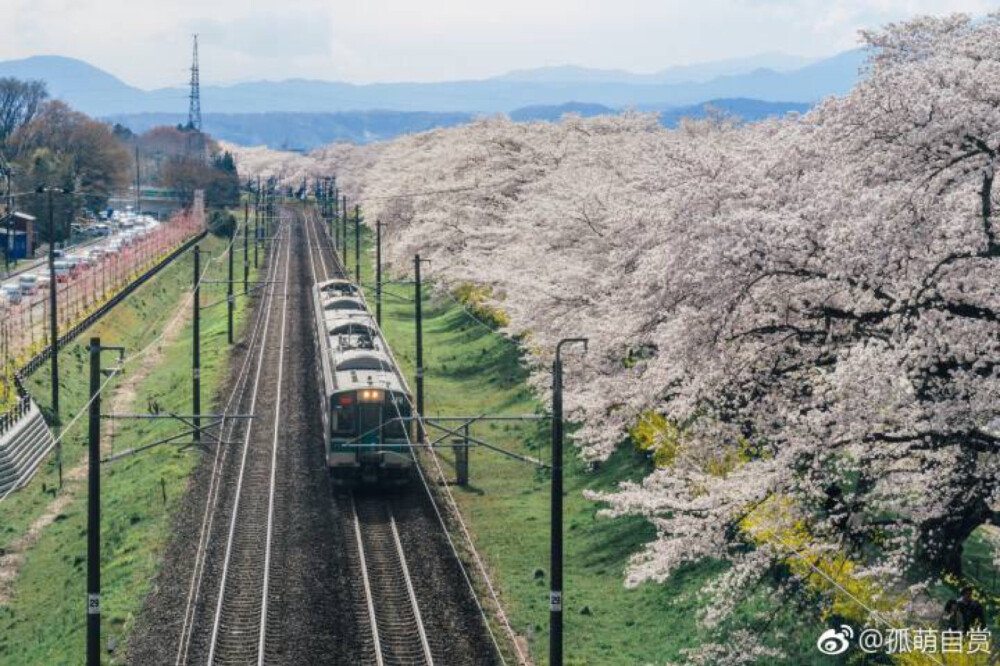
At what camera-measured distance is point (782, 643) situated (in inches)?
807

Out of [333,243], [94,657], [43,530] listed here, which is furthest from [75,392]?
[333,243]

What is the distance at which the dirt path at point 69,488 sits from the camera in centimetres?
3022

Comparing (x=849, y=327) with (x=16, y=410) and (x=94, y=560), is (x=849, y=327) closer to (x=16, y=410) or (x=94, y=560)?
(x=94, y=560)

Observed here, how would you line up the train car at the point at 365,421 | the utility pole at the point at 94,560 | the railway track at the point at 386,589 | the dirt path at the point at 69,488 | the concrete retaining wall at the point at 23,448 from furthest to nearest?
the concrete retaining wall at the point at 23,448 < the train car at the point at 365,421 < the dirt path at the point at 69,488 < the railway track at the point at 386,589 < the utility pole at the point at 94,560

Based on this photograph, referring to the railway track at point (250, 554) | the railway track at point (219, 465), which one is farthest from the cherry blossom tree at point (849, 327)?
the railway track at point (219, 465)

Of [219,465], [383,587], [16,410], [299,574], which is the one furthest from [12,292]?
[383,587]

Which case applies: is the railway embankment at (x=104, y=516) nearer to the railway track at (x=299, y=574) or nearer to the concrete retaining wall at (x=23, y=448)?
the concrete retaining wall at (x=23, y=448)

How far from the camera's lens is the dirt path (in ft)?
99.1

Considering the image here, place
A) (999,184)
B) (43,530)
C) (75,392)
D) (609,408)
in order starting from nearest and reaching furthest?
(999,184)
(609,408)
(43,530)
(75,392)

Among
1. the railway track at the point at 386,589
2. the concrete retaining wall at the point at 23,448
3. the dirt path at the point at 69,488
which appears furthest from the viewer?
the concrete retaining wall at the point at 23,448

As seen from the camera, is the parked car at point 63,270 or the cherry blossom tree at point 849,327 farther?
Result: the parked car at point 63,270

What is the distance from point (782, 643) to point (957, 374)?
Answer: 6.93 meters

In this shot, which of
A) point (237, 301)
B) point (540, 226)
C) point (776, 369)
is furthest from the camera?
point (237, 301)

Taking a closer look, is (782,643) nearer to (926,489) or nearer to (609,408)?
(926,489)
